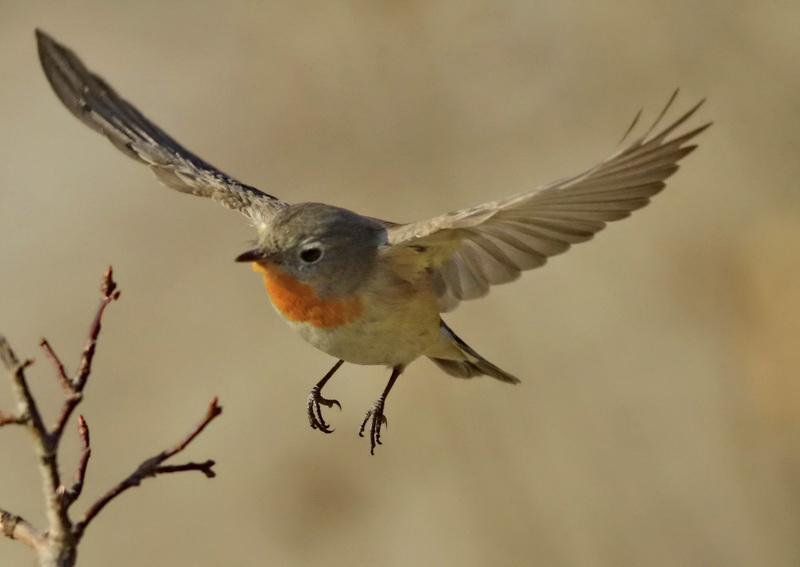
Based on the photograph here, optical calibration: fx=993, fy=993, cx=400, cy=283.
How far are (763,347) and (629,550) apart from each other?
179 centimetres

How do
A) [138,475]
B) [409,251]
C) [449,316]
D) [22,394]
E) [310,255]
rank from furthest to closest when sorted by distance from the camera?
[449,316]
[409,251]
[310,255]
[138,475]
[22,394]

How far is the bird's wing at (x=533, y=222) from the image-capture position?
2744 mm

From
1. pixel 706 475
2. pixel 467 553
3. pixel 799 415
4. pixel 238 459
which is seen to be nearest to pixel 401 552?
pixel 467 553

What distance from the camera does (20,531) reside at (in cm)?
163

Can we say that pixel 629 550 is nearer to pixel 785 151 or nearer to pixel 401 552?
pixel 401 552

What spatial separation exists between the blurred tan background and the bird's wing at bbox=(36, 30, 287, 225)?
347 cm

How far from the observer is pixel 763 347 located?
7.19 m

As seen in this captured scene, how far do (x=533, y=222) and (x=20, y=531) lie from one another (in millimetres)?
1897

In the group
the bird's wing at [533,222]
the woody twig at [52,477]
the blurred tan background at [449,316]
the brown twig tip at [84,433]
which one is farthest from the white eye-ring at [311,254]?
the blurred tan background at [449,316]

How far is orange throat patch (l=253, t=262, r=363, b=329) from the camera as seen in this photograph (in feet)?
9.27

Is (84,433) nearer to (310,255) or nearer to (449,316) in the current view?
(310,255)

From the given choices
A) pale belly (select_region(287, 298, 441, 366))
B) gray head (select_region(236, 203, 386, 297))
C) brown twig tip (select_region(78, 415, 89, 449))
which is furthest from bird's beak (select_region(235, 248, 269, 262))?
brown twig tip (select_region(78, 415, 89, 449))

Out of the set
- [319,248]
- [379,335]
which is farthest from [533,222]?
[319,248]

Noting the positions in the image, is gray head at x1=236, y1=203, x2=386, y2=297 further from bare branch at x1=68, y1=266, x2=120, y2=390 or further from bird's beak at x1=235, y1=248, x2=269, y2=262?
bare branch at x1=68, y1=266, x2=120, y2=390
